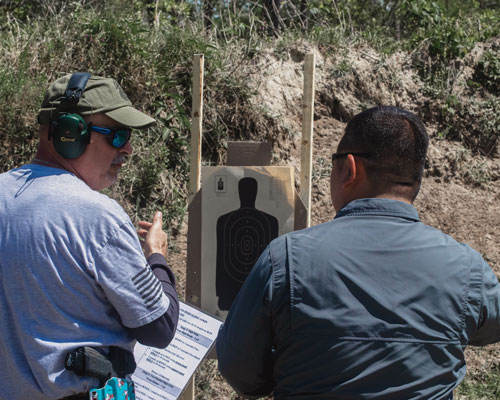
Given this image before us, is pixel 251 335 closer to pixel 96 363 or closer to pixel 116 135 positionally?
pixel 96 363

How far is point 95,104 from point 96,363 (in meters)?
0.75

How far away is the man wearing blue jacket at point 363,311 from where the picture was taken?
1.35m

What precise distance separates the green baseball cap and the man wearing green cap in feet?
0.27

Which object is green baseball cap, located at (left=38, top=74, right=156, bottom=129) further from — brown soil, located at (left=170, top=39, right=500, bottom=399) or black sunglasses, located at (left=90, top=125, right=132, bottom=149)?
brown soil, located at (left=170, top=39, right=500, bottom=399)

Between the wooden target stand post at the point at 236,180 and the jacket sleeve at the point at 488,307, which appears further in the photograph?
the wooden target stand post at the point at 236,180

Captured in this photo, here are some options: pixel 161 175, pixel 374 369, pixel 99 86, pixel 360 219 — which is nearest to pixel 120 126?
pixel 99 86

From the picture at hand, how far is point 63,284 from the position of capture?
1.57 metres

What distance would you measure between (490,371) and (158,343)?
3480mm

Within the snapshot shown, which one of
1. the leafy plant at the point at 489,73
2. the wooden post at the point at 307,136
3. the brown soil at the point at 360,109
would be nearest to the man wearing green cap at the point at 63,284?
the wooden post at the point at 307,136

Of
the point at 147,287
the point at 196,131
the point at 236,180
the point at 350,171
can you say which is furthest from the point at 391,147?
the point at 196,131

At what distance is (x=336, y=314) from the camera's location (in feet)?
4.44

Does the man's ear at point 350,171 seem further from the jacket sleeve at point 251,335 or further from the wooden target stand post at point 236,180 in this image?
the wooden target stand post at point 236,180

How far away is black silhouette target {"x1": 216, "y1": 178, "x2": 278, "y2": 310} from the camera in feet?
11.0

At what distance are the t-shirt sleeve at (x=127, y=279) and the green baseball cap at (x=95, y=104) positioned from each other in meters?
0.37
